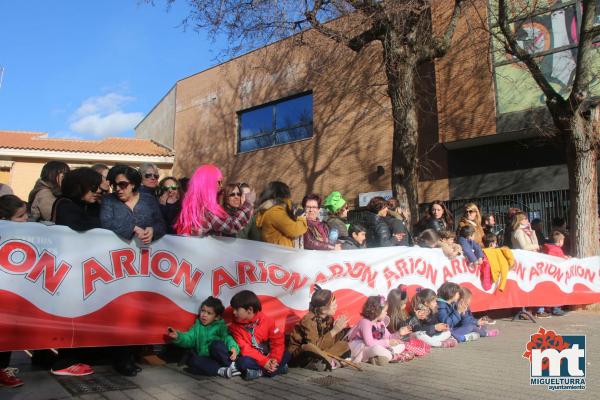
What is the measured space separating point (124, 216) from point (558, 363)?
13.2ft

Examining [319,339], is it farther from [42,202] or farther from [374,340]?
[42,202]

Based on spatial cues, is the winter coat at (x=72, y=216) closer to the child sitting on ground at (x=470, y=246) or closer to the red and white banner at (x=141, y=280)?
the red and white banner at (x=141, y=280)

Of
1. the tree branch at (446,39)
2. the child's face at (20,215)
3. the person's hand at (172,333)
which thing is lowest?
the person's hand at (172,333)

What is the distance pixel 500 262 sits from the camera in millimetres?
7793

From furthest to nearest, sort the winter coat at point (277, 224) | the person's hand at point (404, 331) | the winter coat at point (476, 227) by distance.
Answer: the winter coat at point (476, 227)
the person's hand at point (404, 331)
the winter coat at point (277, 224)

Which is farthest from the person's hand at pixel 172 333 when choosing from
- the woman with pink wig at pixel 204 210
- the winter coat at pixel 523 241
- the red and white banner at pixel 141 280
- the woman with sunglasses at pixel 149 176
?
the winter coat at pixel 523 241

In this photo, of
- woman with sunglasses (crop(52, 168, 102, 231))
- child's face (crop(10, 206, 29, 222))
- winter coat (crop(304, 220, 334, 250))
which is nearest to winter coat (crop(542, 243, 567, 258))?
winter coat (crop(304, 220, 334, 250))

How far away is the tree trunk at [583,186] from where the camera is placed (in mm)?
9195

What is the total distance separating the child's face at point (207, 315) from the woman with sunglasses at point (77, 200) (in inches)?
48.3

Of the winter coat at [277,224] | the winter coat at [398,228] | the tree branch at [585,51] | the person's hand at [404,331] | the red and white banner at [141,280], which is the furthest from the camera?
the tree branch at [585,51]

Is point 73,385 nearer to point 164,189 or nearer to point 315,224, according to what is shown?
point 164,189

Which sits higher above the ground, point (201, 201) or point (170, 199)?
point (170, 199)

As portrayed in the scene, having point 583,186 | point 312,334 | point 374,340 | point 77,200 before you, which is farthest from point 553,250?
point 77,200

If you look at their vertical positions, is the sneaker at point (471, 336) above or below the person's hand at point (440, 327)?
below
